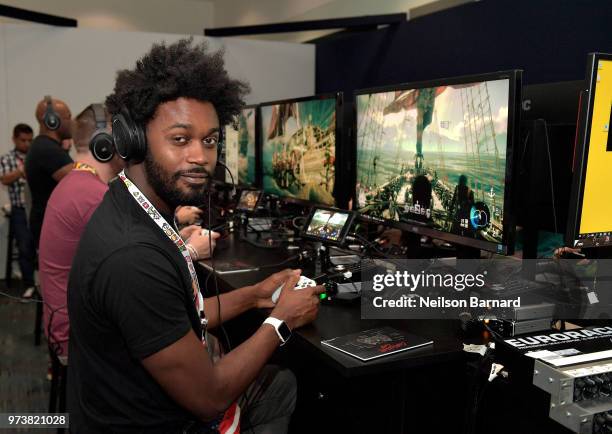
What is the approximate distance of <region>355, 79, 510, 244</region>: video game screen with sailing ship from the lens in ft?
4.70

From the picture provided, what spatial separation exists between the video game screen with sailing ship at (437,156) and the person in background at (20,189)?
3.29m

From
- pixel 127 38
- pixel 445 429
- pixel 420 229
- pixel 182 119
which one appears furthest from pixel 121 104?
pixel 127 38

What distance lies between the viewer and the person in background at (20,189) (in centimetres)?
431

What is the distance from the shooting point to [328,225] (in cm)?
199

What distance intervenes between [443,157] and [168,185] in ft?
2.81

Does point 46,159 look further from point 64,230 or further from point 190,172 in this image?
point 190,172

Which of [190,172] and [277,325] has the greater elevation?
[190,172]

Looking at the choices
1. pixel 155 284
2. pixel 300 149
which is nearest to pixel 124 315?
pixel 155 284

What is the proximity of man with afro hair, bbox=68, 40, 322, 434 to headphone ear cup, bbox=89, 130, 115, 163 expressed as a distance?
27.8 inches

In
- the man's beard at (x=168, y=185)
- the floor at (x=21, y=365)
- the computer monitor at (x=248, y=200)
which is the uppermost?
the man's beard at (x=168, y=185)

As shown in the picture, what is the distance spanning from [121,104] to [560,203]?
1.18 metres

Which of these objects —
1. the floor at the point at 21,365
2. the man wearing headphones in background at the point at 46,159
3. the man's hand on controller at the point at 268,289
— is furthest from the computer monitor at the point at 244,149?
the man's hand on controller at the point at 268,289

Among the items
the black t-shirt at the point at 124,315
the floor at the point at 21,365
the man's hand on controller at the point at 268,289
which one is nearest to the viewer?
the black t-shirt at the point at 124,315

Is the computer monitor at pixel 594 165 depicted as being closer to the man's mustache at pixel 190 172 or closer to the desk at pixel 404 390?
the desk at pixel 404 390
